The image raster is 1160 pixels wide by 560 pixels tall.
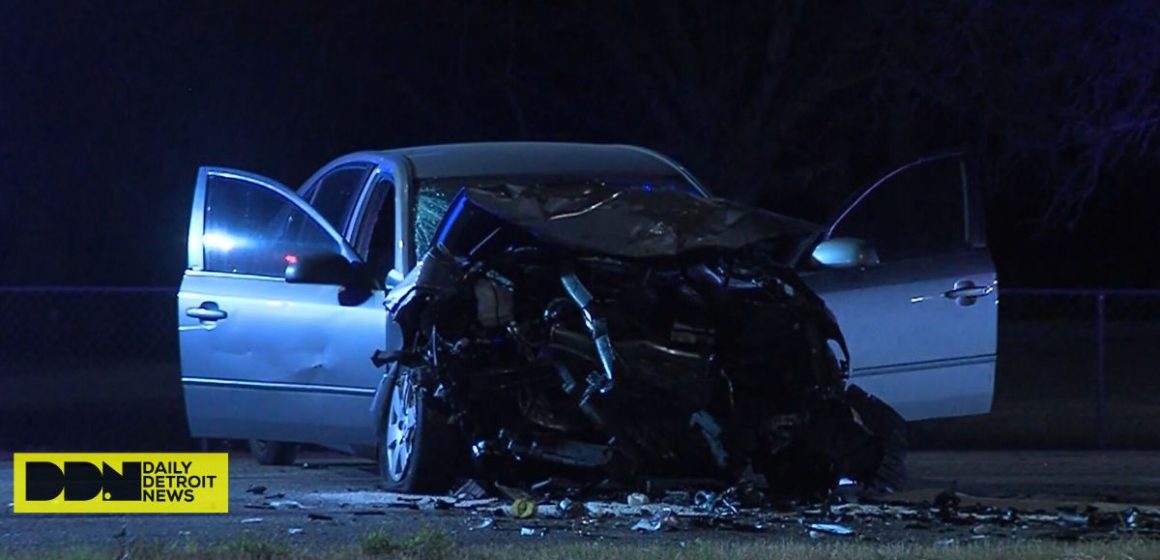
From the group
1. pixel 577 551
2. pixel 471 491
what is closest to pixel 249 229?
pixel 471 491

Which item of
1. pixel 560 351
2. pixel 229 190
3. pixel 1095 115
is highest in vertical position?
pixel 1095 115

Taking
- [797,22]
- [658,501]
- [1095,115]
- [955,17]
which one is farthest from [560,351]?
[797,22]

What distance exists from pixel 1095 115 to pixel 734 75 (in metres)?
5.01

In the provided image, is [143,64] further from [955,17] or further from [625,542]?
[625,542]

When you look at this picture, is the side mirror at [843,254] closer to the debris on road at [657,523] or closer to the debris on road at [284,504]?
the debris on road at [657,523]

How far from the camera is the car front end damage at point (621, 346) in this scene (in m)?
7.53

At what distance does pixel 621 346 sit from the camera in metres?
7.48

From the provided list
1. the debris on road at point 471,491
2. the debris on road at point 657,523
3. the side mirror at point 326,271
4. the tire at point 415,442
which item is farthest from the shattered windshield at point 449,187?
the debris on road at point 657,523

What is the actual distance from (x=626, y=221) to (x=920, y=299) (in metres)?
1.67

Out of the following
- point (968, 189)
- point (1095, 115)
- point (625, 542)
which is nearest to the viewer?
point (625, 542)

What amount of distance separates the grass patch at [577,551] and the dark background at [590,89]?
8.83 m

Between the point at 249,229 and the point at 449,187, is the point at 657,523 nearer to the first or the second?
the point at 449,187

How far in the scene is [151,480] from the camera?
7648 millimetres

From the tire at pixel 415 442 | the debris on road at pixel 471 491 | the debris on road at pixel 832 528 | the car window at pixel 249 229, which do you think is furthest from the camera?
the car window at pixel 249 229
